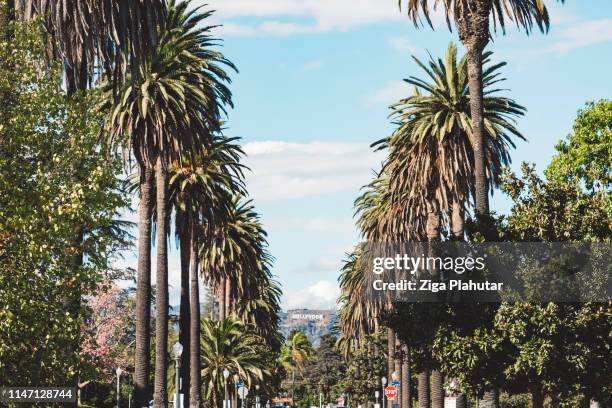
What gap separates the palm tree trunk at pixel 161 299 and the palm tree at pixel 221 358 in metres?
30.9

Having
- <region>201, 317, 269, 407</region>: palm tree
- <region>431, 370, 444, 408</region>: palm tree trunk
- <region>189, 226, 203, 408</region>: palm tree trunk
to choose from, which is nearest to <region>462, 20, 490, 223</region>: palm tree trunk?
<region>431, 370, 444, 408</region>: palm tree trunk

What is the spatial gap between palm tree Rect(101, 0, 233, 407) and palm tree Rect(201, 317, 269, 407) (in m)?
31.7

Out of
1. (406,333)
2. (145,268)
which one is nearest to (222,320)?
(145,268)

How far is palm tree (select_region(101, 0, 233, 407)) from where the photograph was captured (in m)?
39.6

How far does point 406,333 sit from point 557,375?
4757 mm

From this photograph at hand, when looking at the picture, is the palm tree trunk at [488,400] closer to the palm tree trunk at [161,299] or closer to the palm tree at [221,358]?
the palm tree trunk at [161,299]

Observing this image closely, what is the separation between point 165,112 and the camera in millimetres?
39969

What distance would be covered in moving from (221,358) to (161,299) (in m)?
33.8

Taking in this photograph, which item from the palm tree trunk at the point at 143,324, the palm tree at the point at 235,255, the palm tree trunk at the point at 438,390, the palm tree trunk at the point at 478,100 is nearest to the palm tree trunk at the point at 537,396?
the palm tree trunk at the point at 478,100

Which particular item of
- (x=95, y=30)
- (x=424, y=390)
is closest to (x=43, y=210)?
(x=95, y=30)

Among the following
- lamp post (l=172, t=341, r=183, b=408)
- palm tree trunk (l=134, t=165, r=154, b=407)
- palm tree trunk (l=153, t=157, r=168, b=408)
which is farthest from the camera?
palm tree trunk (l=153, t=157, r=168, b=408)

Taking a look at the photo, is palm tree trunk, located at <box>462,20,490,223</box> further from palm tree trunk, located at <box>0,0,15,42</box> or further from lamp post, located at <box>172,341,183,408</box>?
palm tree trunk, located at <box>0,0,15,42</box>

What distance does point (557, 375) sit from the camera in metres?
27.1

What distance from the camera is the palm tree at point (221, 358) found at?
243 ft
